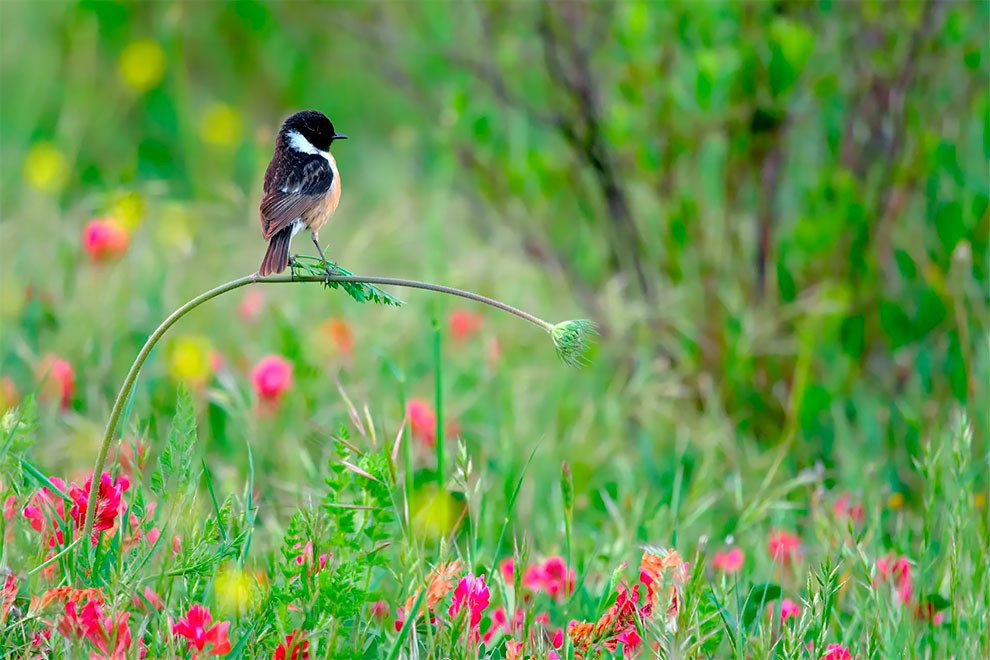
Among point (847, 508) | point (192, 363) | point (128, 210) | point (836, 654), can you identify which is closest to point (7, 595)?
point (836, 654)

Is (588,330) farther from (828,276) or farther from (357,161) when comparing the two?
(357,161)

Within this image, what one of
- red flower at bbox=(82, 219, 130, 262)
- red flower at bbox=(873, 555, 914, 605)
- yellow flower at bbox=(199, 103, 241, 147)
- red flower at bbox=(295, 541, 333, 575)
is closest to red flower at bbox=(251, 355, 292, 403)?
red flower at bbox=(82, 219, 130, 262)

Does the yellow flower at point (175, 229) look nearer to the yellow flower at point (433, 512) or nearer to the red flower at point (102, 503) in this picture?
the yellow flower at point (433, 512)

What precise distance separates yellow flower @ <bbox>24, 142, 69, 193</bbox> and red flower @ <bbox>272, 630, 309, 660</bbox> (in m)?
2.72

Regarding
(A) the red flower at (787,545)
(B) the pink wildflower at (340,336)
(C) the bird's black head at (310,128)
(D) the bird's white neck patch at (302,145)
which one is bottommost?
A: (A) the red flower at (787,545)

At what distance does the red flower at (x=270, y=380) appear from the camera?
2.82m

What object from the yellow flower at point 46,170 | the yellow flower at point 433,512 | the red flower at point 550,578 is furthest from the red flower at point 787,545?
the yellow flower at point 46,170

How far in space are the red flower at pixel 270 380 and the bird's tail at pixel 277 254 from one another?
1250 millimetres

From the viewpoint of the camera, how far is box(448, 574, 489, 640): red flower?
1662mm

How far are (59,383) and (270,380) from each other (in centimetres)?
50

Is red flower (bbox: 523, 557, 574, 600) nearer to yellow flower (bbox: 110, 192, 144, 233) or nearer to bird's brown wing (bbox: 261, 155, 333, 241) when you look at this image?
bird's brown wing (bbox: 261, 155, 333, 241)

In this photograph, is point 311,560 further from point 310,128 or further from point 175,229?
point 175,229

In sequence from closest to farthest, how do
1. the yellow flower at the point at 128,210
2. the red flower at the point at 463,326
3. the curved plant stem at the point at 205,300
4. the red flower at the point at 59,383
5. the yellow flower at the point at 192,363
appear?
the curved plant stem at the point at 205,300 → the red flower at the point at 59,383 → the yellow flower at the point at 192,363 → the yellow flower at the point at 128,210 → the red flower at the point at 463,326

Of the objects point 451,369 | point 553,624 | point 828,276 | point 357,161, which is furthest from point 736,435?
point 357,161
